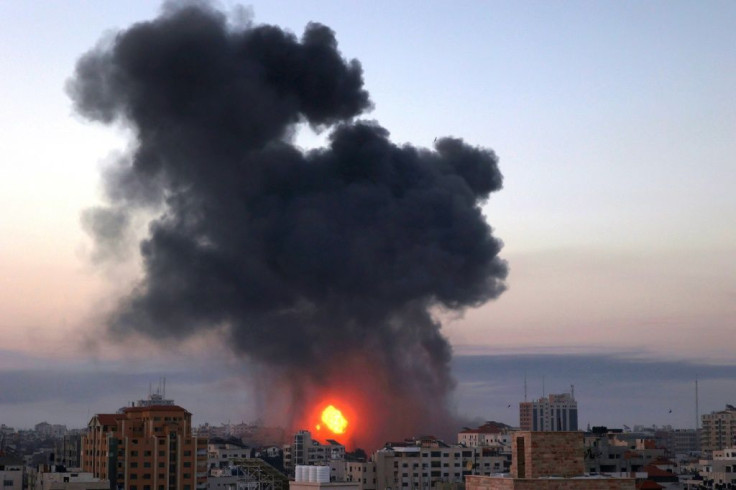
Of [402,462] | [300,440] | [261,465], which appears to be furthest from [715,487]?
[300,440]

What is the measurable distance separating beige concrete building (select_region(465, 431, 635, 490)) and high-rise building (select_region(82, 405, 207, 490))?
7227 cm

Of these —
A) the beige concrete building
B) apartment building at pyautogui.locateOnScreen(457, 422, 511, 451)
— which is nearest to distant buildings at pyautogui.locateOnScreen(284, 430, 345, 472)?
apartment building at pyautogui.locateOnScreen(457, 422, 511, 451)

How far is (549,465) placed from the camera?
27953 mm

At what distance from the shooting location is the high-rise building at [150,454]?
9794 cm

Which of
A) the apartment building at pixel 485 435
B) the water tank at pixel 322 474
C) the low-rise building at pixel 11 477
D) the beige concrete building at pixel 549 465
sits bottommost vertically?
the low-rise building at pixel 11 477

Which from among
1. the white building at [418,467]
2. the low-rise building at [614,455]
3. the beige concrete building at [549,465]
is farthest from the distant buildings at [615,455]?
the beige concrete building at [549,465]

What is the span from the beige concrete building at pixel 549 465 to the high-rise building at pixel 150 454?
237 ft

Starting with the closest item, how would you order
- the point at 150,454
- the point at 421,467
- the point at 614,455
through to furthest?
the point at 150,454, the point at 614,455, the point at 421,467

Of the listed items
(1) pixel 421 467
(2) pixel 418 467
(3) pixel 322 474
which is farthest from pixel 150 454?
(3) pixel 322 474

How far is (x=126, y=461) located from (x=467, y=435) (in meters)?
87.3

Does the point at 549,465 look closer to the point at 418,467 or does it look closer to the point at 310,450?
the point at 418,467

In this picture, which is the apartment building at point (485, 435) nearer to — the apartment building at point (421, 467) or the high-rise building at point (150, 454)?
the apartment building at point (421, 467)

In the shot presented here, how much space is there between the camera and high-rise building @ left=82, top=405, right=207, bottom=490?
97938 millimetres

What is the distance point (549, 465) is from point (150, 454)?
7435cm
